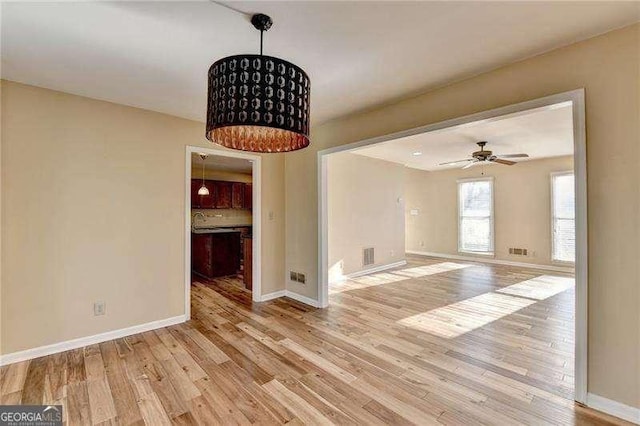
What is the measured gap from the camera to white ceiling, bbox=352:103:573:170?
392 centimetres

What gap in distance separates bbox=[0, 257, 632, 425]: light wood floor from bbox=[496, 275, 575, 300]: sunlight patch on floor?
0.47 meters

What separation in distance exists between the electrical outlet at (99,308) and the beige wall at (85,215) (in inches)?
1.7

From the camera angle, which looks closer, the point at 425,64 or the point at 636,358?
the point at 636,358

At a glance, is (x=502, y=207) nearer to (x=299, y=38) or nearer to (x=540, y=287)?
(x=540, y=287)

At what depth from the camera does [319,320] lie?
11.8 ft

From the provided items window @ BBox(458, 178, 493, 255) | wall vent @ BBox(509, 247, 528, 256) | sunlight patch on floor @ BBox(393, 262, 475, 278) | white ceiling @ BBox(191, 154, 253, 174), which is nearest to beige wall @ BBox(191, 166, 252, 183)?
white ceiling @ BBox(191, 154, 253, 174)

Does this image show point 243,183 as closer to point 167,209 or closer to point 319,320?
point 167,209

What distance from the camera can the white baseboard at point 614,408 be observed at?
183 centimetres

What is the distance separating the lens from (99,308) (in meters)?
3.03

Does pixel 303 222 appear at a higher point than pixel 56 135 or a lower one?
lower

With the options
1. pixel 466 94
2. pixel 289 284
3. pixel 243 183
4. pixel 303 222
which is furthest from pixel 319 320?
pixel 243 183

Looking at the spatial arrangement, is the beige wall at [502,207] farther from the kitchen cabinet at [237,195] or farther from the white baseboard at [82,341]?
the white baseboard at [82,341]

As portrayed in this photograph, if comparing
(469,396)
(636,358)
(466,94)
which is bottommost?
(469,396)

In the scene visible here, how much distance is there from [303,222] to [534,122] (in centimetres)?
358
